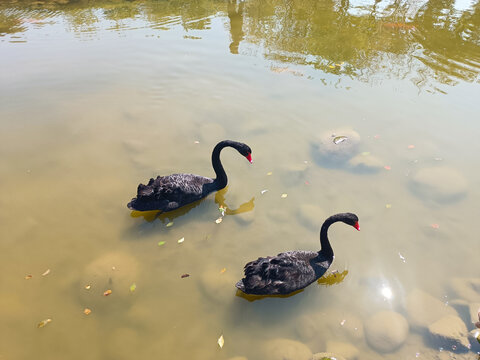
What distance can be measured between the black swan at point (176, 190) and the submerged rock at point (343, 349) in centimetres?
290

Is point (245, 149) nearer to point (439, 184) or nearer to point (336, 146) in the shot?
point (336, 146)

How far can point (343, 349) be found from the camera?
390 centimetres

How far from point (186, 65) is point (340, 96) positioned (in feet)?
14.6

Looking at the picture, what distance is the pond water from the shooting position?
A: 414cm

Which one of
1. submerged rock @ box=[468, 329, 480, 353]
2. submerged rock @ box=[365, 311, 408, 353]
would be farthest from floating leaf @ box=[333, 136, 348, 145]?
submerged rock @ box=[468, 329, 480, 353]

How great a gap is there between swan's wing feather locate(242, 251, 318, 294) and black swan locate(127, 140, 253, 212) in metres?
1.73

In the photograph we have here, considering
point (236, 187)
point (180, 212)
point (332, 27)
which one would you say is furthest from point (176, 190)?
point (332, 27)

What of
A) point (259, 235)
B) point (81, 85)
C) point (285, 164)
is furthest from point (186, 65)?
point (259, 235)

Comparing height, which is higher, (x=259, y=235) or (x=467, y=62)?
(x=467, y=62)

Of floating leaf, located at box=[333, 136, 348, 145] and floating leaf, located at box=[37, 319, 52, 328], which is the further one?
floating leaf, located at box=[333, 136, 348, 145]

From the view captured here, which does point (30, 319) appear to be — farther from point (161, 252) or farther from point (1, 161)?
point (1, 161)

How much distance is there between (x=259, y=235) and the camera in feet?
17.3

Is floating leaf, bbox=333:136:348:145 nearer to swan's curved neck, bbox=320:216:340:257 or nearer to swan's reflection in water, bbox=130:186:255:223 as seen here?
swan's reflection in water, bbox=130:186:255:223

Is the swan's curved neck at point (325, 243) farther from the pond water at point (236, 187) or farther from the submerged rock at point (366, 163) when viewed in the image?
the submerged rock at point (366, 163)
